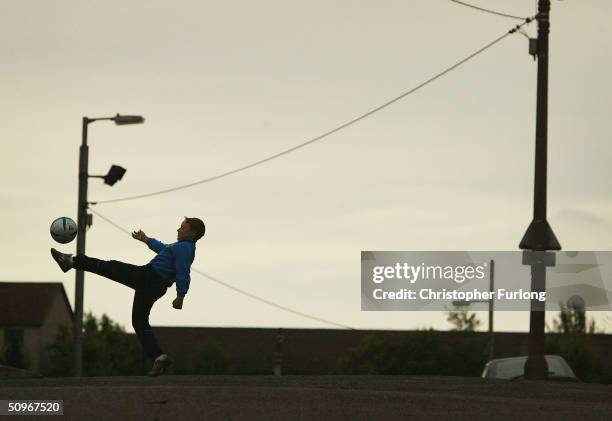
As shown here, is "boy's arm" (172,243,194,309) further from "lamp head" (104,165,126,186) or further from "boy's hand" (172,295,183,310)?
"lamp head" (104,165,126,186)

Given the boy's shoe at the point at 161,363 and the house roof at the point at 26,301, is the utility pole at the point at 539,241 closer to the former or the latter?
the boy's shoe at the point at 161,363

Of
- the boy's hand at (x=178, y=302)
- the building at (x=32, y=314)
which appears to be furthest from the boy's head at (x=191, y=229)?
the building at (x=32, y=314)

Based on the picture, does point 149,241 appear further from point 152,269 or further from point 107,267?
point 107,267

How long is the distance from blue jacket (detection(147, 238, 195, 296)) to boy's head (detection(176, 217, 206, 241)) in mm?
63

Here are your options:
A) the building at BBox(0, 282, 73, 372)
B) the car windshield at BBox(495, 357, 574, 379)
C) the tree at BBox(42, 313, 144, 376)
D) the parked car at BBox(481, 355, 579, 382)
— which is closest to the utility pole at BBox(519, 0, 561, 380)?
the parked car at BBox(481, 355, 579, 382)

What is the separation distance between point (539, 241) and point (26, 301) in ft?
165

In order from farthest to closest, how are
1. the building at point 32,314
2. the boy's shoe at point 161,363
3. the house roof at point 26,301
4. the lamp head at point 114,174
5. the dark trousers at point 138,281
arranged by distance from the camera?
the house roof at point 26,301, the building at point 32,314, the lamp head at point 114,174, the boy's shoe at point 161,363, the dark trousers at point 138,281

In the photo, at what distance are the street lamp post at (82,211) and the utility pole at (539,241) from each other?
10223mm

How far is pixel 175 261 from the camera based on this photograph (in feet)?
48.6

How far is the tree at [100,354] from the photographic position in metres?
55.5

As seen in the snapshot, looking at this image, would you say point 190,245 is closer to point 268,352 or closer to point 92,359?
point 92,359

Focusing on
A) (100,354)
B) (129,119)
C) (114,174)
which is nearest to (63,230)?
(114,174)

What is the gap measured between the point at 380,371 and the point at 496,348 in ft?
67.3

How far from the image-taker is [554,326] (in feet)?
292
